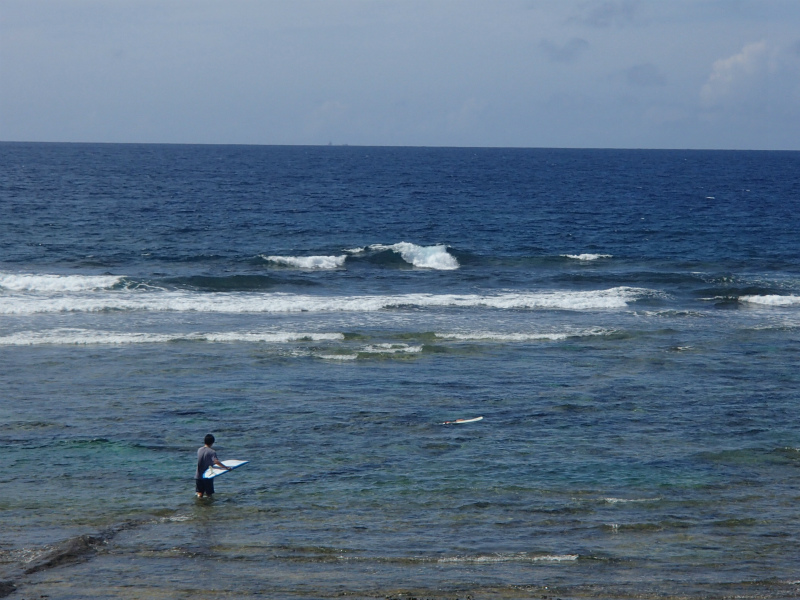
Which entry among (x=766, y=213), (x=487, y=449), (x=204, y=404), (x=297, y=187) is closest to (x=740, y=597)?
(x=487, y=449)

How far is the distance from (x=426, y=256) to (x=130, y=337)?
70.4ft

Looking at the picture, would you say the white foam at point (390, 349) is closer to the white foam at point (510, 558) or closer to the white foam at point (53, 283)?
the white foam at point (510, 558)

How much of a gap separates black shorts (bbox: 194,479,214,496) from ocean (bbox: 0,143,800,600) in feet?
1.14

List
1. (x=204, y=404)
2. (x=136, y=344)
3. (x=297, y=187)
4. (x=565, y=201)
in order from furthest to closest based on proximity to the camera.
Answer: (x=297, y=187), (x=565, y=201), (x=136, y=344), (x=204, y=404)

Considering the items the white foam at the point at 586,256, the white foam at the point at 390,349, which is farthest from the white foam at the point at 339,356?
Answer: the white foam at the point at 586,256

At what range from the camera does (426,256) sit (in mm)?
47281

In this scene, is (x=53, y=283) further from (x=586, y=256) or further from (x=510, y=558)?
(x=510, y=558)

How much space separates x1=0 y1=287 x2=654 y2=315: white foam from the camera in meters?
33.9

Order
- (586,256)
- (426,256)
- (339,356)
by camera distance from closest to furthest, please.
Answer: (339,356)
(426,256)
(586,256)

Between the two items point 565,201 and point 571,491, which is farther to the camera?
point 565,201

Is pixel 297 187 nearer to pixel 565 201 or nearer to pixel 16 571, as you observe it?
pixel 565 201

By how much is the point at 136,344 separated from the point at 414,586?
18279mm

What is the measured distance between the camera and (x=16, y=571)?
12734 millimetres

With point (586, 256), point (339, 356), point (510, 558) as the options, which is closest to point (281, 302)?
point (339, 356)
